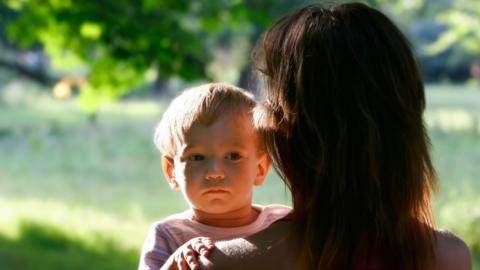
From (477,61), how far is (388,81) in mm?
17236

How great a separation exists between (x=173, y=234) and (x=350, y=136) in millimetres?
519

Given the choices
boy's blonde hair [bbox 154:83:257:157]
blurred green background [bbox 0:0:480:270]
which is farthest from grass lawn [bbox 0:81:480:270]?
boy's blonde hair [bbox 154:83:257:157]

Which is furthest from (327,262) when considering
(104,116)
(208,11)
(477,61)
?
(477,61)

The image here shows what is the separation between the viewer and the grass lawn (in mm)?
8609

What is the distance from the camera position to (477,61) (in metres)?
18.1

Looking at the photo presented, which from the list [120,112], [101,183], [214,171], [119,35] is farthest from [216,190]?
[120,112]

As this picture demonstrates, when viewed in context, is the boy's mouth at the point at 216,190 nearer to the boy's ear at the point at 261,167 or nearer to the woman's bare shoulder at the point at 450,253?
the boy's ear at the point at 261,167

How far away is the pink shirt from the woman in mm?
330

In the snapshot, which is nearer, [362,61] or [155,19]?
[362,61]

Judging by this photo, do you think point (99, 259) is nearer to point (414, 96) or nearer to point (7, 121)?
point (414, 96)

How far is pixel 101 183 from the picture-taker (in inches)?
468

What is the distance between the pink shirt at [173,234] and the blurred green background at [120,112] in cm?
27

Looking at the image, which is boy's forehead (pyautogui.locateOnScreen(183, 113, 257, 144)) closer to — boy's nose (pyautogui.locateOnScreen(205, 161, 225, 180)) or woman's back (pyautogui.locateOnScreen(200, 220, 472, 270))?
boy's nose (pyautogui.locateOnScreen(205, 161, 225, 180))

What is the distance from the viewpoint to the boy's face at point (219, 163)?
1810mm
